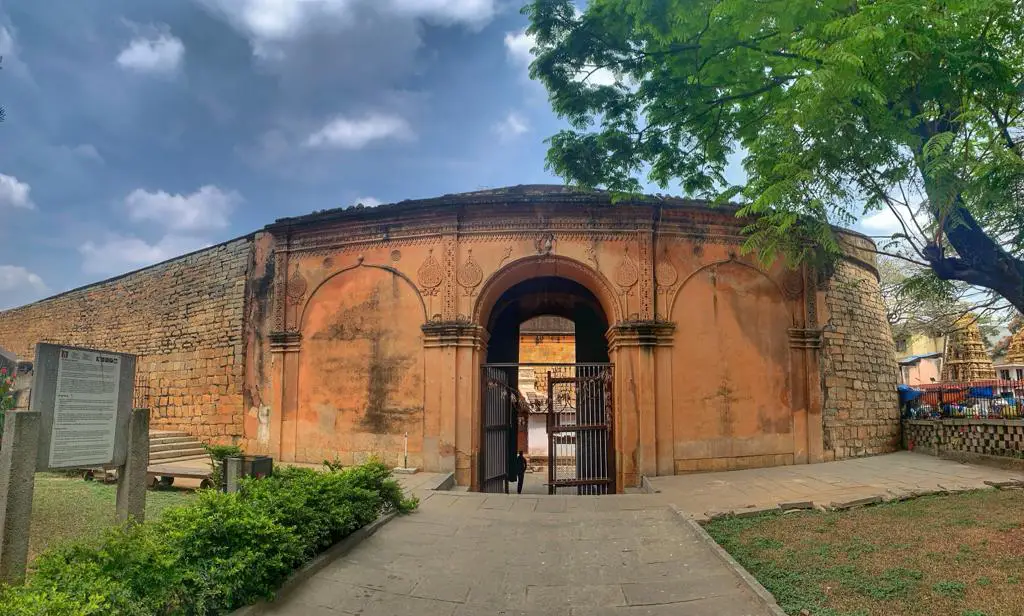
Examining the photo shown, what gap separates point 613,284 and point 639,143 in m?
4.15

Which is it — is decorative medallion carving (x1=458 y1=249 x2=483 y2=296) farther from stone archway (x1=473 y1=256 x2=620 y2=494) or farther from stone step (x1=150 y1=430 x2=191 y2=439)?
stone step (x1=150 y1=430 x2=191 y2=439)

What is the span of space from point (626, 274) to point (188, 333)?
1062cm

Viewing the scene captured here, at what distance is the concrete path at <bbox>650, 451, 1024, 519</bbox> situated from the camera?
25.3 ft

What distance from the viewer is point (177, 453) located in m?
11.9

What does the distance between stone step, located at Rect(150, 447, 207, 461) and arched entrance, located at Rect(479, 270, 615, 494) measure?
6260mm

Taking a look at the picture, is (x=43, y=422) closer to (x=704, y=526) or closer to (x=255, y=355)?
(x=704, y=526)

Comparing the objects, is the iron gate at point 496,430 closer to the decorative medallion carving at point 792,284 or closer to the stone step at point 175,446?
the decorative medallion carving at point 792,284

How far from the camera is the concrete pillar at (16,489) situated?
12.2 feet

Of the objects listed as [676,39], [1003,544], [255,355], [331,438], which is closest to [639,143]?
Answer: [676,39]

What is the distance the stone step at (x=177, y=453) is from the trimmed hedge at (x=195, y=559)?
7335 mm

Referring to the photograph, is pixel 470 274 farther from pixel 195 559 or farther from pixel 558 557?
pixel 195 559

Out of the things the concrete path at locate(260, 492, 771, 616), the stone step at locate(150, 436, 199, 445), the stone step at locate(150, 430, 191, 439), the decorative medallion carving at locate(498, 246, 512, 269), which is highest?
the decorative medallion carving at locate(498, 246, 512, 269)

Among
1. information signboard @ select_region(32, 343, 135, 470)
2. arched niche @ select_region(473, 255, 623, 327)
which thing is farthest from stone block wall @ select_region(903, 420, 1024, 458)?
information signboard @ select_region(32, 343, 135, 470)

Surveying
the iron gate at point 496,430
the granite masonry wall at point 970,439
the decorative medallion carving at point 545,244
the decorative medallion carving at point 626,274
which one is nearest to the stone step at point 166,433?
the iron gate at point 496,430
